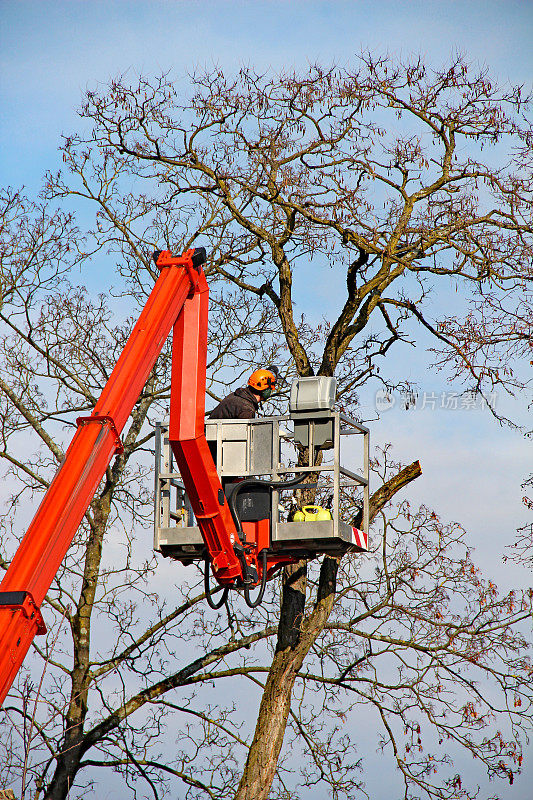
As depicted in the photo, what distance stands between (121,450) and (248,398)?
10.8 feet

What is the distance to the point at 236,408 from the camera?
397 inches

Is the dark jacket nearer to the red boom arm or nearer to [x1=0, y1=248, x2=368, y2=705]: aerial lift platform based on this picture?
[x1=0, y1=248, x2=368, y2=705]: aerial lift platform

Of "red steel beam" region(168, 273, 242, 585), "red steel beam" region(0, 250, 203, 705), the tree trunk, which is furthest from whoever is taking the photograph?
the tree trunk

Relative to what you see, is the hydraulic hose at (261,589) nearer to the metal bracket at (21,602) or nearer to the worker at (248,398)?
the worker at (248,398)

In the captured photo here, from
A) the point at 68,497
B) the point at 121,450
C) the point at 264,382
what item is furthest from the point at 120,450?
the point at 264,382

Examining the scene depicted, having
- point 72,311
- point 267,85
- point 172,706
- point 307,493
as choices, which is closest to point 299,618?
point 307,493

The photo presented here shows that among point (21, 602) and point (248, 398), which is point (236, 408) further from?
point (21, 602)

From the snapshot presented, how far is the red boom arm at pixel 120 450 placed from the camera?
19.0 ft

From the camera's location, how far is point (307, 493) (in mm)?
12141

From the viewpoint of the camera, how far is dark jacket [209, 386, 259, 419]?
10.1 meters

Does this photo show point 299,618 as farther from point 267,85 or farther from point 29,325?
point 267,85

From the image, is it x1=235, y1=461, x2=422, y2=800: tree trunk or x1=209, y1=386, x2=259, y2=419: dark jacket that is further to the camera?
x1=235, y1=461, x2=422, y2=800: tree trunk

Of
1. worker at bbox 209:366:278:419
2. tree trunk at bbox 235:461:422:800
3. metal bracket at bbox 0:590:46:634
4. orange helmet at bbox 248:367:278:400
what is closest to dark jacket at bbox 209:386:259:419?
worker at bbox 209:366:278:419

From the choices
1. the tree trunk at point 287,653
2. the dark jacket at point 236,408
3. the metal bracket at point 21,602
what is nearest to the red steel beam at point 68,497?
the metal bracket at point 21,602
